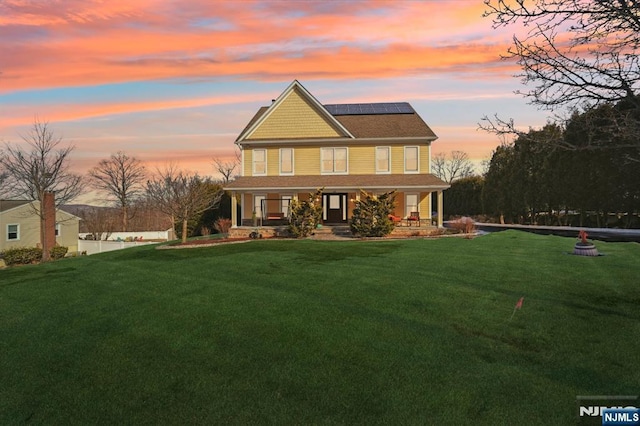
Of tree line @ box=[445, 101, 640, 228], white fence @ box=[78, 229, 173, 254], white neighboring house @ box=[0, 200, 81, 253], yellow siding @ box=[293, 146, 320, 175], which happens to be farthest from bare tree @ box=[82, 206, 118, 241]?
tree line @ box=[445, 101, 640, 228]

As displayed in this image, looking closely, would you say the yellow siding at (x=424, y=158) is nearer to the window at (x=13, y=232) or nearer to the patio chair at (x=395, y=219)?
the patio chair at (x=395, y=219)

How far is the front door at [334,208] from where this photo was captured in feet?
99.9

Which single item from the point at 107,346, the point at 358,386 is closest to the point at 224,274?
the point at 107,346

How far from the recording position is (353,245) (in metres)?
19.7

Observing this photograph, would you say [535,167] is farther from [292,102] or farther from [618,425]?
[618,425]

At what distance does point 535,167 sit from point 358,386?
1622 inches

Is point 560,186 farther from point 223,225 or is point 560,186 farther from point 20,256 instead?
point 20,256

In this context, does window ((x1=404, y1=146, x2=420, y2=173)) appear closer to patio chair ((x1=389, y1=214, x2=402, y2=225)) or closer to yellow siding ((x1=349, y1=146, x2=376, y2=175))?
yellow siding ((x1=349, y1=146, x2=376, y2=175))

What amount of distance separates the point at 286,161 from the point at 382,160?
6201 millimetres

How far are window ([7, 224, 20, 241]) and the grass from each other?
28003 millimetres

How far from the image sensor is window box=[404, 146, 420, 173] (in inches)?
1134

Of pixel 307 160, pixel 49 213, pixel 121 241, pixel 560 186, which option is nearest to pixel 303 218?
pixel 307 160

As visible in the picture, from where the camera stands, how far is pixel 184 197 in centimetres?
2478

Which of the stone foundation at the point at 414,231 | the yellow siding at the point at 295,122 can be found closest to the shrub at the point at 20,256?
the yellow siding at the point at 295,122
